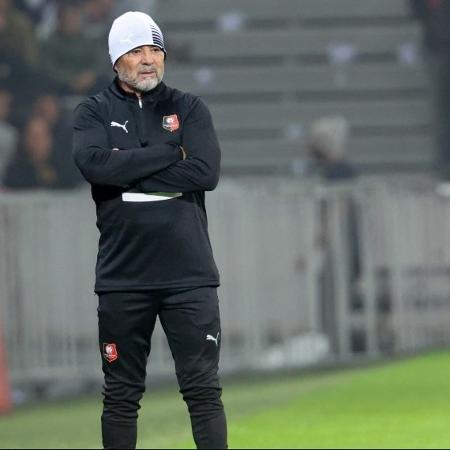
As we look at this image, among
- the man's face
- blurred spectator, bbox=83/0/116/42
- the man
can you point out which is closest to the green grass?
the man

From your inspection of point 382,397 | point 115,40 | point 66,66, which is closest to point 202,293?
point 115,40

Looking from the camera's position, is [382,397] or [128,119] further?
[382,397]

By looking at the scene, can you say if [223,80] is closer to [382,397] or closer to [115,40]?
[382,397]

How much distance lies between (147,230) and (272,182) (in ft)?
30.5

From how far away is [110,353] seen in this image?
6.38m

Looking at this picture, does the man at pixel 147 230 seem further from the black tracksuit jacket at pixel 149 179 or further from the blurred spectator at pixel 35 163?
the blurred spectator at pixel 35 163

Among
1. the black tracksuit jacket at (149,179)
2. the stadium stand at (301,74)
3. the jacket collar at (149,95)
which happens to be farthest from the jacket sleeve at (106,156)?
the stadium stand at (301,74)

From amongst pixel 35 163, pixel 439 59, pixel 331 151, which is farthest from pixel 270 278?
pixel 439 59

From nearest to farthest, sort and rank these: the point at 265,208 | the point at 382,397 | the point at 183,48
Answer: the point at 382,397 → the point at 265,208 → the point at 183,48

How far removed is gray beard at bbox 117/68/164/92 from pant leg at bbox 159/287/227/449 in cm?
79

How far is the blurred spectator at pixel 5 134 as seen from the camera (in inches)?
610

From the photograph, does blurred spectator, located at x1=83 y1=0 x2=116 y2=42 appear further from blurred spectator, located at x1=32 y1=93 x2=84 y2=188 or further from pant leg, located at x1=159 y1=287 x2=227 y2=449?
pant leg, located at x1=159 y1=287 x2=227 y2=449

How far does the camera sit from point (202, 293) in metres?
6.35

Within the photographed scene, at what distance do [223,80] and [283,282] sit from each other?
209 inches
